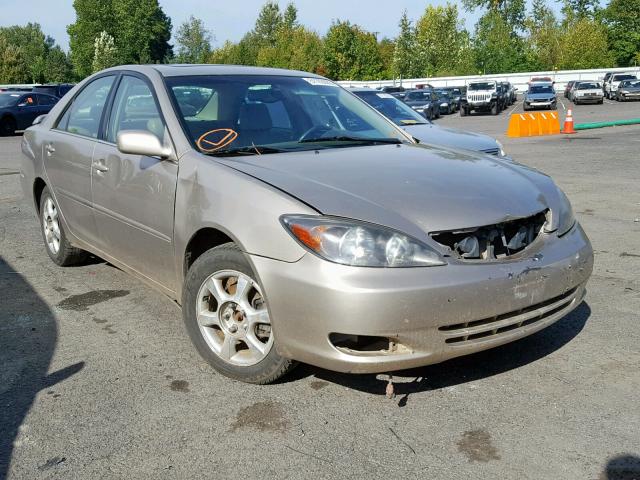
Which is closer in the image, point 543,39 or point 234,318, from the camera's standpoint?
point 234,318

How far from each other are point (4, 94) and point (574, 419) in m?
25.7

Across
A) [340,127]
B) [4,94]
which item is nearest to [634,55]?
[4,94]

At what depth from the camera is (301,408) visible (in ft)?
10.9

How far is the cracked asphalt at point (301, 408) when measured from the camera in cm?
284

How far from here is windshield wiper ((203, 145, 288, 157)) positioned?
3.91 m

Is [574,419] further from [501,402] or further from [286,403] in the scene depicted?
[286,403]

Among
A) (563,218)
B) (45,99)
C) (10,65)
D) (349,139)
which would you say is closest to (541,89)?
(45,99)

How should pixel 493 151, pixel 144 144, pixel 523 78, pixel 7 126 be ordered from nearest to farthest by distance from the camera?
pixel 144 144 < pixel 493 151 < pixel 7 126 < pixel 523 78

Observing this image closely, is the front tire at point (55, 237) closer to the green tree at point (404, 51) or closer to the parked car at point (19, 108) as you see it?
the parked car at point (19, 108)

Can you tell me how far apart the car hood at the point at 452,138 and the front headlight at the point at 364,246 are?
5.64 m

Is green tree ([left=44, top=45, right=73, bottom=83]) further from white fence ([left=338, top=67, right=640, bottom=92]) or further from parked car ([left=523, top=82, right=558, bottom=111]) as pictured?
parked car ([left=523, top=82, right=558, bottom=111])

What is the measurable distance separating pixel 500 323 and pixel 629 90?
4371cm

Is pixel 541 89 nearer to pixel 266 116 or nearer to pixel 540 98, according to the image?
pixel 540 98

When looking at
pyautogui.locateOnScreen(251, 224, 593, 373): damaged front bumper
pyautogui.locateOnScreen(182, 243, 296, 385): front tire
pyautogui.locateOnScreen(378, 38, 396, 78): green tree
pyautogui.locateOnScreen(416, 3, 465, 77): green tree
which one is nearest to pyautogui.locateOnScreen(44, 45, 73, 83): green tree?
pyautogui.locateOnScreen(378, 38, 396, 78): green tree
